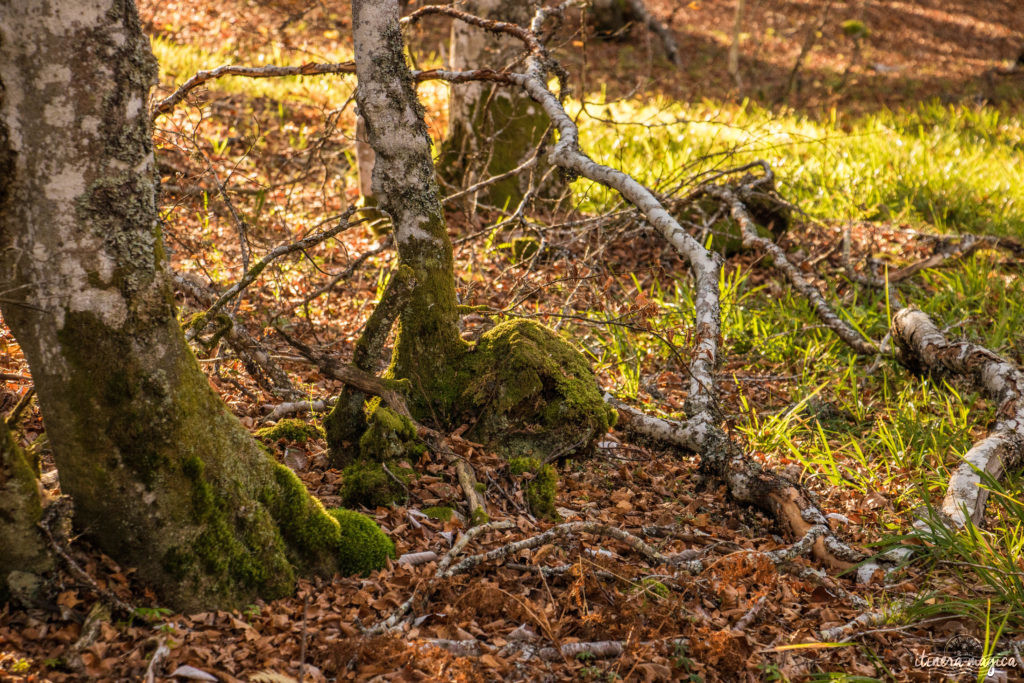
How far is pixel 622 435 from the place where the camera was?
15.1ft

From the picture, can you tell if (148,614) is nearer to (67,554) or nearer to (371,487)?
(67,554)

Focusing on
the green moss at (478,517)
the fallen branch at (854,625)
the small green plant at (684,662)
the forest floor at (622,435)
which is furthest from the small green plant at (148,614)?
the fallen branch at (854,625)

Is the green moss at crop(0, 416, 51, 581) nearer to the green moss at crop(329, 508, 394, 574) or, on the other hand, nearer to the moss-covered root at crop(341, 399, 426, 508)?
the green moss at crop(329, 508, 394, 574)

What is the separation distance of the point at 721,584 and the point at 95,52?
9.73ft

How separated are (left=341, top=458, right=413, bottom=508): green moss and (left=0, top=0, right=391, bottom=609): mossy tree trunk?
2.12ft

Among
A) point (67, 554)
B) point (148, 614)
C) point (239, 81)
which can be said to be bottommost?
point (148, 614)

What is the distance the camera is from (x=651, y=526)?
354 centimetres

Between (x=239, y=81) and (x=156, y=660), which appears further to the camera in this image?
(x=239, y=81)

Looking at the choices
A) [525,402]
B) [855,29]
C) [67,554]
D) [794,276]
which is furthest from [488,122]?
[855,29]

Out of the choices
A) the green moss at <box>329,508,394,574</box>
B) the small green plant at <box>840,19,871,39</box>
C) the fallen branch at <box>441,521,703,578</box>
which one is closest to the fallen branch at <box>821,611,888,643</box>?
the fallen branch at <box>441,521,703,578</box>

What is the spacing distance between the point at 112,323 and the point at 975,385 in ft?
16.9

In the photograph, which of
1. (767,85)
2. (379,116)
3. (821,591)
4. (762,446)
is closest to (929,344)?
(762,446)

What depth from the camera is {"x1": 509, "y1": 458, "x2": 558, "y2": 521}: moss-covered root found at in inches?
137

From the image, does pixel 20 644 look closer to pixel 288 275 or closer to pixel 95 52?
pixel 95 52
